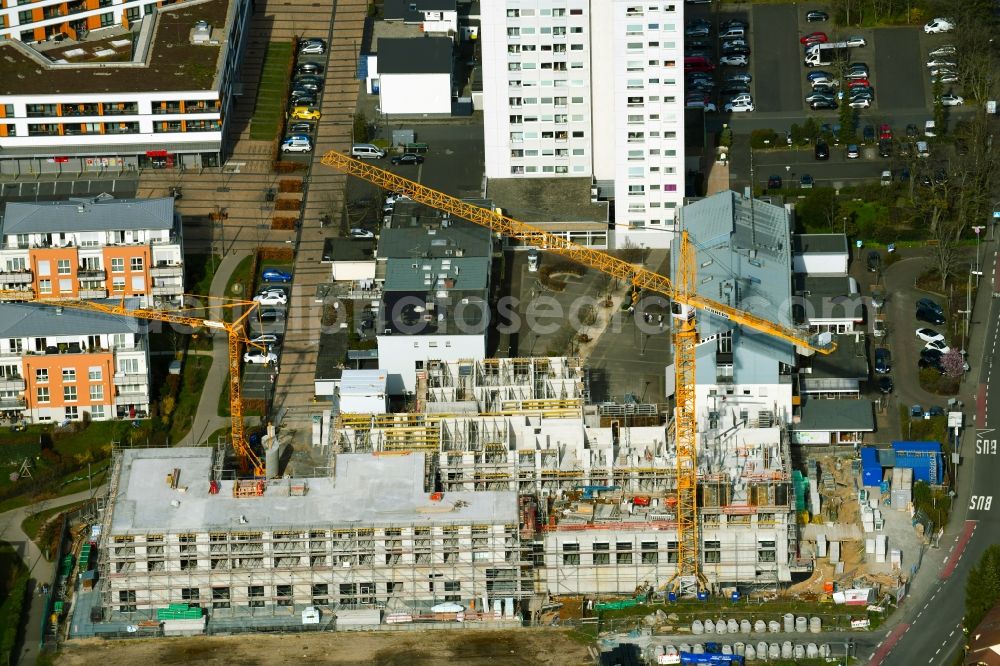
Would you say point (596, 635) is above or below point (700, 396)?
below

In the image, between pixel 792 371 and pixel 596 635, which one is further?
pixel 792 371

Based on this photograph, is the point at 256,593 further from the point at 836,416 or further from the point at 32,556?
the point at 836,416

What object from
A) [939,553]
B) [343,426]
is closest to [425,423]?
[343,426]

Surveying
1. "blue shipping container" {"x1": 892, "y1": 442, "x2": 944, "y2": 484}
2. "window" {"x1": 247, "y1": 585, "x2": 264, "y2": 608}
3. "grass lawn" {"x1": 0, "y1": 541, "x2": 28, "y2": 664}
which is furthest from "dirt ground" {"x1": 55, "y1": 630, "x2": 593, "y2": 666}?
"blue shipping container" {"x1": 892, "y1": 442, "x2": 944, "y2": 484}

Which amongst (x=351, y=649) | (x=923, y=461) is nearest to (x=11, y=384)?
(x=351, y=649)

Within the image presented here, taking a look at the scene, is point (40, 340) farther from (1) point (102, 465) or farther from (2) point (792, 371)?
(2) point (792, 371)

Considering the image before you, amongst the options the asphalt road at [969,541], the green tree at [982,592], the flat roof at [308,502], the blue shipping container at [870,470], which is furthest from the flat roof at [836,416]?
the flat roof at [308,502]
